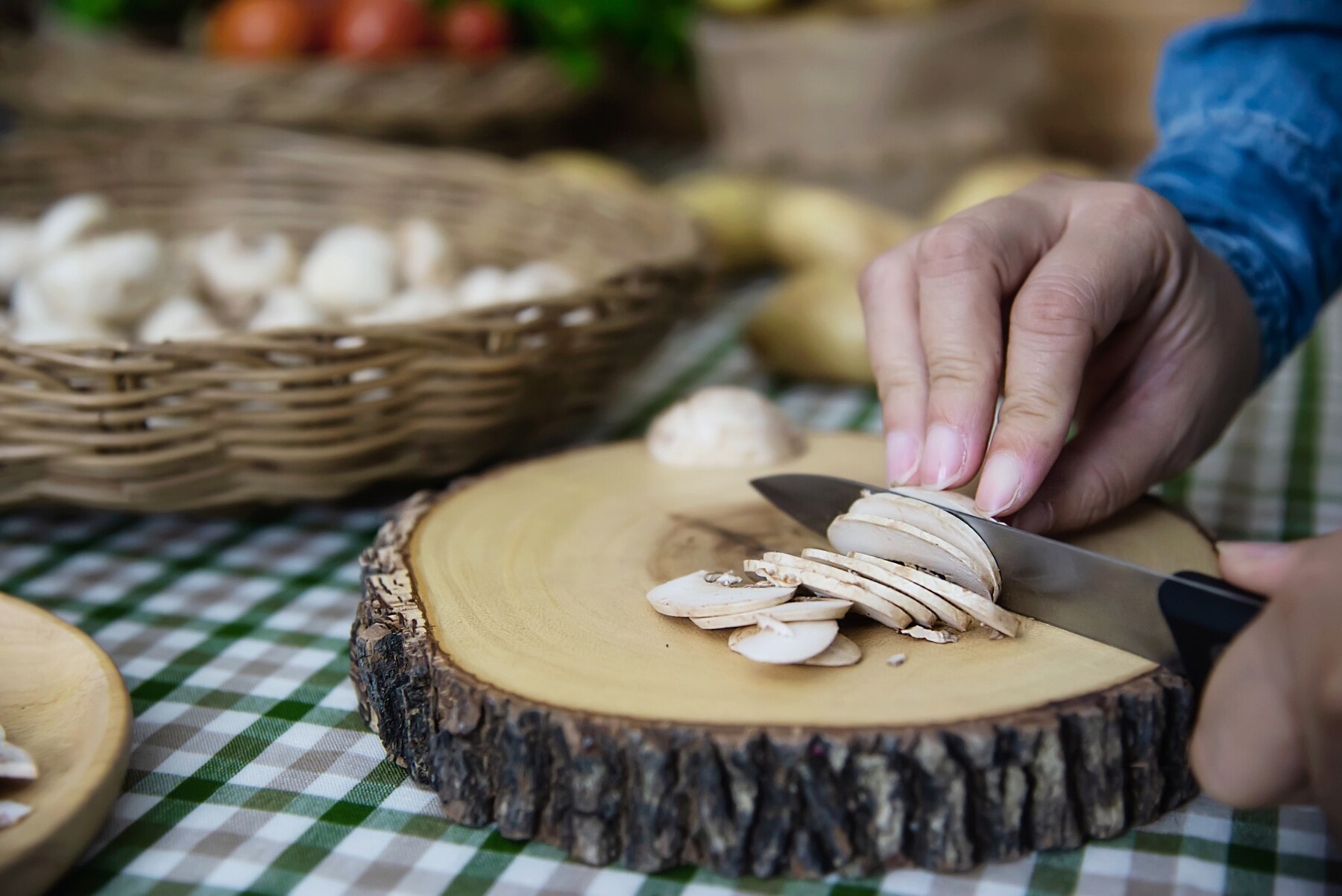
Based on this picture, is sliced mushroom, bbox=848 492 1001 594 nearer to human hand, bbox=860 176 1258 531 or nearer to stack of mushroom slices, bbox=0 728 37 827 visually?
human hand, bbox=860 176 1258 531

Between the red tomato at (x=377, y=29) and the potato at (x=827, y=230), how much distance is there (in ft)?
2.49

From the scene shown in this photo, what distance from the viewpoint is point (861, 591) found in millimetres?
748

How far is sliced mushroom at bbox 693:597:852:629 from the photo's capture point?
2.39 feet

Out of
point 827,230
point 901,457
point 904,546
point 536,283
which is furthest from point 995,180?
point 904,546

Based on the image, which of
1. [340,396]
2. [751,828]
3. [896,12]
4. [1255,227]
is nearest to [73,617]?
[340,396]

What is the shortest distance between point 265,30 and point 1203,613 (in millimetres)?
1947

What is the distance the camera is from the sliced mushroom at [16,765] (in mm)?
663

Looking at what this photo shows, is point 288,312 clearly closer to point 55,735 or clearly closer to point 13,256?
point 13,256

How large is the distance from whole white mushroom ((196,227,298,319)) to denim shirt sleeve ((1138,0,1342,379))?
3.28ft

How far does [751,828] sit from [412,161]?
124 centimetres

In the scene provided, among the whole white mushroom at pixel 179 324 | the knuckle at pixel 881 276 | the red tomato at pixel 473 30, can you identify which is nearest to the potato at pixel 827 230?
the red tomato at pixel 473 30

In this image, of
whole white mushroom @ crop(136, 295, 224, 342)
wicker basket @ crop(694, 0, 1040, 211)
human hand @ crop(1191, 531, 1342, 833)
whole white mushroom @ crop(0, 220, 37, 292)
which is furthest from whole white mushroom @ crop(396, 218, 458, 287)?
human hand @ crop(1191, 531, 1342, 833)

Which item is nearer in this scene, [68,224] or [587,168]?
[68,224]

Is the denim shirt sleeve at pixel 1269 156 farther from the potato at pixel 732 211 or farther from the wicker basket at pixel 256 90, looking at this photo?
the wicker basket at pixel 256 90
